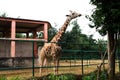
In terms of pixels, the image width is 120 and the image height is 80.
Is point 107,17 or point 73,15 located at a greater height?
point 73,15

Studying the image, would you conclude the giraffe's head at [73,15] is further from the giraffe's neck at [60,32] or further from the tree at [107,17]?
the tree at [107,17]

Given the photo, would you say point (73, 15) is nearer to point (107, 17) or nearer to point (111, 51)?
point (111, 51)

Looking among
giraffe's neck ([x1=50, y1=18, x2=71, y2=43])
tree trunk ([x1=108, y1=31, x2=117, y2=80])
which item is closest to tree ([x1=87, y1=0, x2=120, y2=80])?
tree trunk ([x1=108, y1=31, x2=117, y2=80])

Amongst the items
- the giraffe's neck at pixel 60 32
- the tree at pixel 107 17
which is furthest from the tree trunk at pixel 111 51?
the giraffe's neck at pixel 60 32

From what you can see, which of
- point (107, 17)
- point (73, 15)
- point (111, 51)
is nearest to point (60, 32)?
point (73, 15)

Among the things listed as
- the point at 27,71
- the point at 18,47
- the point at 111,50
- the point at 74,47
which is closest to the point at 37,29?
the point at 18,47

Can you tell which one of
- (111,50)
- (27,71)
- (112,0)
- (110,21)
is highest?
(112,0)

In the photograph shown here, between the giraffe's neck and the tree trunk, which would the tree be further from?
the giraffe's neck

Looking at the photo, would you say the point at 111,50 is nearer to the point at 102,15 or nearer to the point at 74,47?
the point at 102,15

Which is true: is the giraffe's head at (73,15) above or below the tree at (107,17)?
above

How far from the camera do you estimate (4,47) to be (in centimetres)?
1603

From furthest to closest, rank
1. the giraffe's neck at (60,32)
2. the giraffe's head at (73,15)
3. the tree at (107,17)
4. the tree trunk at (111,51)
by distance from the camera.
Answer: the giraffe's head at (73,15) → the giraffe's neck at (60,32) → the tree trunk at (111,51) → the tree at (107,17)

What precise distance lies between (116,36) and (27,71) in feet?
12.5

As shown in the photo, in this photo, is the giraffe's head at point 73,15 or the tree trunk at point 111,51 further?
the giraffe's head at point 73,15
